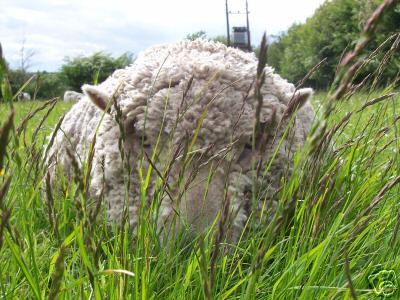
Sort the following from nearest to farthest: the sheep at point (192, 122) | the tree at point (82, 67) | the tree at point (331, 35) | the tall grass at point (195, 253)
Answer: the tall grass at point (195, 253), the sheep at point (192, 122), the tree at point (331, 35), the tree at point (82, 67)

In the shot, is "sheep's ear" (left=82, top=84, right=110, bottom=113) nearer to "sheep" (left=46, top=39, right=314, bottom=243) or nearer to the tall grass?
"sheep" (left=46, top=39, right=314, bottom=243)

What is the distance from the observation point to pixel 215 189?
2287 mm

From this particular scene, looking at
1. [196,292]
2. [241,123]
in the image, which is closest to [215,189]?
[241,123]

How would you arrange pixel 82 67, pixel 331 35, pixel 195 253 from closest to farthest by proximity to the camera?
pixel 195 253
pixel 331 35
pixel 82 67

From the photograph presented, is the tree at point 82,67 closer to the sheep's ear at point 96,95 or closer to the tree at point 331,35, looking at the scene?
the tree at point 331,35

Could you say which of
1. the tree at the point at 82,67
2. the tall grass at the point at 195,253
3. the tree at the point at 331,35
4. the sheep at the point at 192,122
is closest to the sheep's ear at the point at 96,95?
the sheep at the point at 192,122

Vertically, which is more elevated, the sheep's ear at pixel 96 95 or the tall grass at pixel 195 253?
the sheep's ear at pixel 96 95

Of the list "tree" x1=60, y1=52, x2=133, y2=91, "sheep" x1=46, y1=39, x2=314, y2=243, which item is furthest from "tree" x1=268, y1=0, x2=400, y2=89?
"sheep" x1=46, y1=39, x2=314, y2=243

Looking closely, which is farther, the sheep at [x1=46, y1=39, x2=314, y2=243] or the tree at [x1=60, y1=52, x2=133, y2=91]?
the tree at [x1=60, y1=52, x2=133, y2=91]

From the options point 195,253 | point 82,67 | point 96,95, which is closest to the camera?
point 195,253

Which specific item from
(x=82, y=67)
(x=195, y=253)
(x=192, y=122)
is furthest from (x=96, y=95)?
(x=82, y=67)

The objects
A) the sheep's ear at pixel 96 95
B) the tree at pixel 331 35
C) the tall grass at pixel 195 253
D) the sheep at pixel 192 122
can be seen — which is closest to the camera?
the tall grass at pixel 195 253

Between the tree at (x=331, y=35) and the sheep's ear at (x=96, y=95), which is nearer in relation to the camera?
the sheep's ear at (x=96, y=95)

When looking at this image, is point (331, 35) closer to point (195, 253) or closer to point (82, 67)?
point (82, 67)
